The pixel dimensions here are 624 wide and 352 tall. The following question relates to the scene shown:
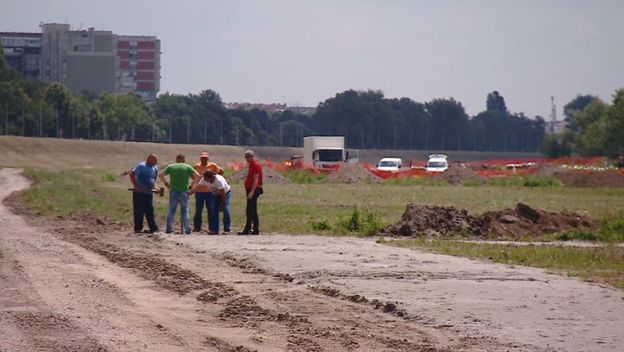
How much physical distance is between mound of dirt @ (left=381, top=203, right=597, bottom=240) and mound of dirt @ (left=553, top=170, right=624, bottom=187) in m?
39.3

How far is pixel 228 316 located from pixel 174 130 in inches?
6303

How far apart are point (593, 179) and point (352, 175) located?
13.8m

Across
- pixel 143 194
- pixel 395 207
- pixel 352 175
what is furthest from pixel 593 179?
pixel 143 194

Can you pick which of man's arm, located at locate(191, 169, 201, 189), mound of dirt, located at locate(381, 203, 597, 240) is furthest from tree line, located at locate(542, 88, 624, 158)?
man's arm, located at locate(191, 169, 201, 189)

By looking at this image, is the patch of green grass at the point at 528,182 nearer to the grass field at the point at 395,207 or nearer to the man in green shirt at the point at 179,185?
the grass field at the point at 395,207

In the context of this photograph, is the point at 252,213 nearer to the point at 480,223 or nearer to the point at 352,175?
the point at 480,223

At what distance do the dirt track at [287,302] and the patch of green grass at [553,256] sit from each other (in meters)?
0.82

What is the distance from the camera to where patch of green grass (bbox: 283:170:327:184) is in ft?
246

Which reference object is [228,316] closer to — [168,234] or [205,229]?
[168,234]

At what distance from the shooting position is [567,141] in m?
167

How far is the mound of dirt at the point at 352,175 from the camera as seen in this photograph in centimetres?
7388

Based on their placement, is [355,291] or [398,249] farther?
[398,249]

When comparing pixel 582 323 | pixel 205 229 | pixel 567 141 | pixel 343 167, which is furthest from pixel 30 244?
pixel 567 141

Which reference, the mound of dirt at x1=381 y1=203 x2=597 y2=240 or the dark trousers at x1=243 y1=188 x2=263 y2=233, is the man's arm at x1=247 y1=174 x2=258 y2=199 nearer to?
the dark trousers at x1=243 y1=188 x2=263 y2=233
